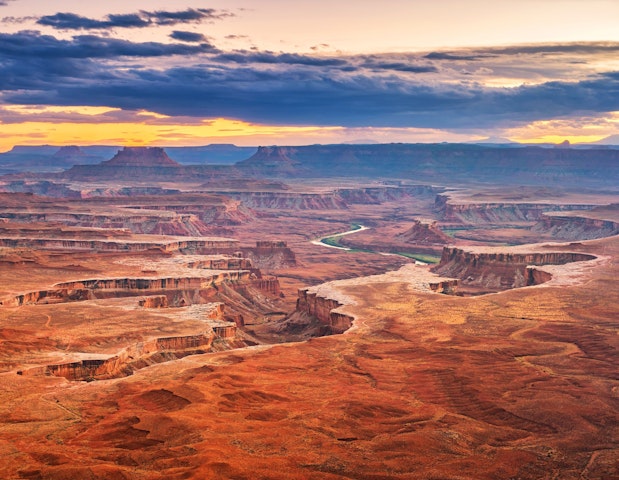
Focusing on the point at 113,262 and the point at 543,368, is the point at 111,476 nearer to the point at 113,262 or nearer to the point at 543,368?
the point at 543,368

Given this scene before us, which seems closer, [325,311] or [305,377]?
[305,377]

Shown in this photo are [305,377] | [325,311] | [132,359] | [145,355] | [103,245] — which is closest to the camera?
[305,377]

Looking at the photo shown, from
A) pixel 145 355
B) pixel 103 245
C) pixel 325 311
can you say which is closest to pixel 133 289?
pixel 325 311

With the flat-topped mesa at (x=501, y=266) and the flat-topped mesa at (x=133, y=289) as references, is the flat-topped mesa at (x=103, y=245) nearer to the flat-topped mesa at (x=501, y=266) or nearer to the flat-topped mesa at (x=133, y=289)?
the flat-topped mesa at (x=133, y=289)

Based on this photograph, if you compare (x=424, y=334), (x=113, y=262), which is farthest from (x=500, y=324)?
(x=113, y=262)

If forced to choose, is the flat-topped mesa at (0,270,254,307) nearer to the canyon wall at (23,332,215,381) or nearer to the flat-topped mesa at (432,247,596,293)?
the canyon wall at (23,332,215,381)

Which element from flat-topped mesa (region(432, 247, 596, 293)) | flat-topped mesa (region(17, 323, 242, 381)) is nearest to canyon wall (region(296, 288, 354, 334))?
flat-topped mesa (region(17, 323, 242, 381))

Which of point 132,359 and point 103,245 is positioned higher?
point 132,359

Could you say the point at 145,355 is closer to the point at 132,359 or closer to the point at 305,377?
the point at 132,359
